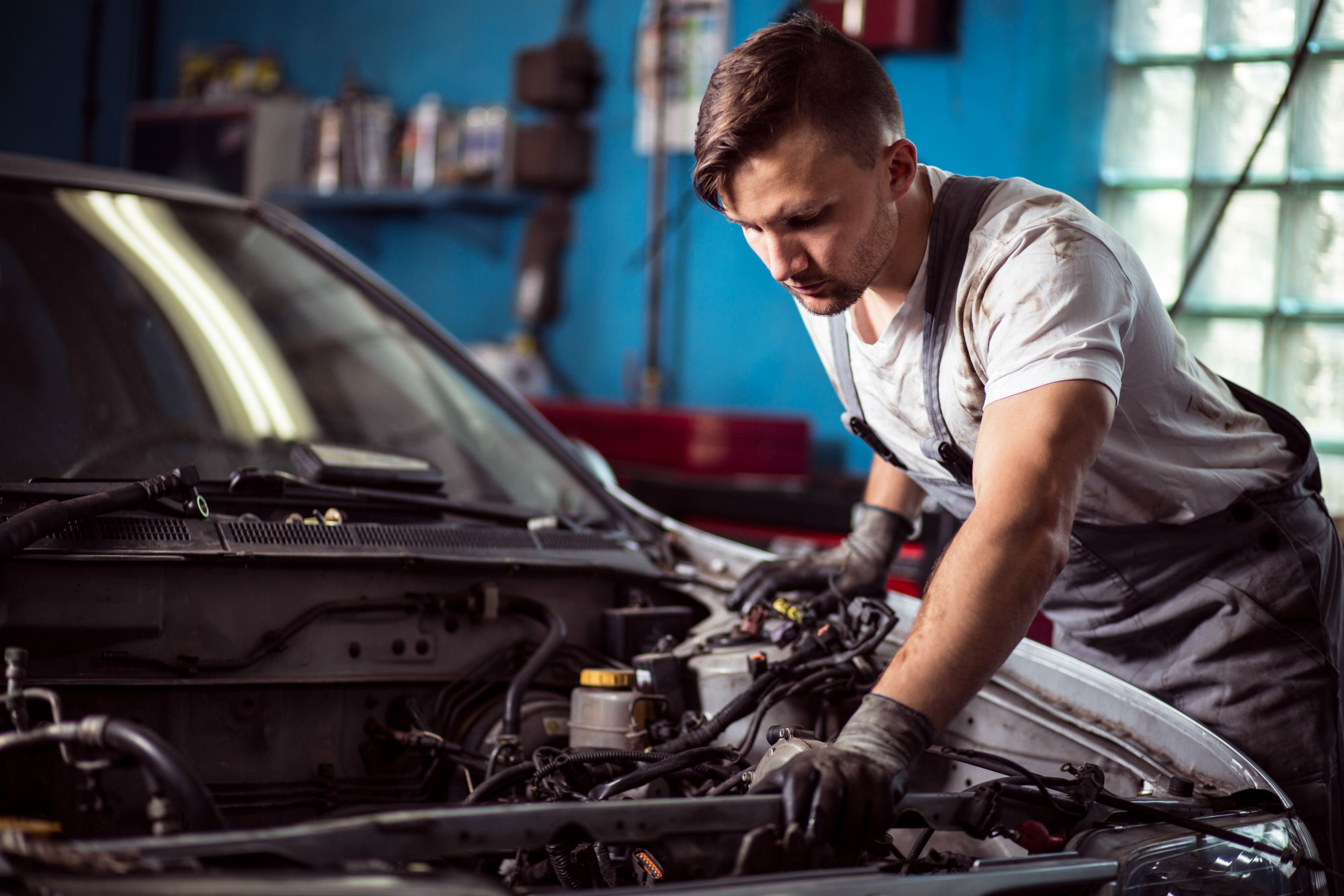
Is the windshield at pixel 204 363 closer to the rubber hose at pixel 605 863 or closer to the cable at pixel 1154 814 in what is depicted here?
the rubber hose at pixel 605 863

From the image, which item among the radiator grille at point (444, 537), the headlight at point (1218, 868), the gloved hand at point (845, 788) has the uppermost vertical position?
the radiator grille at point (444, 537)

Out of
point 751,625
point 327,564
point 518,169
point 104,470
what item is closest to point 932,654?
point 751,625

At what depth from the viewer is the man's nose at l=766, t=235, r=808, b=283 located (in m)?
1.54

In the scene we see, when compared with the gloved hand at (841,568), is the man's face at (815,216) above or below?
above

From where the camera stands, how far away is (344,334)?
2.39 metres

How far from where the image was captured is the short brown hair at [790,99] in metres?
1.49

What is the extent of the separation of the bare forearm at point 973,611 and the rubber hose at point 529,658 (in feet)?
2.15

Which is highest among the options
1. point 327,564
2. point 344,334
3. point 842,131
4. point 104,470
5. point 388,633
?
point 842,131

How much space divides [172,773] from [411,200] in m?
5.14

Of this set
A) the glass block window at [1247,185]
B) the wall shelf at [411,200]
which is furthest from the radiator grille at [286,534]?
the wall shelf at [411,200]

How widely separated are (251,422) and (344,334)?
0.36 m

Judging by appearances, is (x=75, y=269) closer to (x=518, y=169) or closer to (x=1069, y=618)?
(x=1069, y=618)

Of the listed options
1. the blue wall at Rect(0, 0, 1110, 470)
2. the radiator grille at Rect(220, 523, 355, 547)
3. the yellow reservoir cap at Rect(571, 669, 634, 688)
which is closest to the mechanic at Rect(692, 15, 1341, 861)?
the yellow reservoir cap at Rect(571, 669, 634, 688)

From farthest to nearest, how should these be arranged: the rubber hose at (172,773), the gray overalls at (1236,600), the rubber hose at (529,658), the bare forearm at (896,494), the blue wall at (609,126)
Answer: the blue wall at (609,126), the bare forearm at (896,494), the rubber hose at (529,658), the gray overalls at (1236,600), the rubber hose at (172,773)
